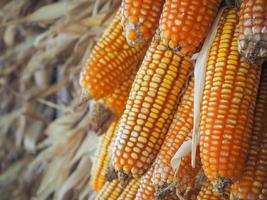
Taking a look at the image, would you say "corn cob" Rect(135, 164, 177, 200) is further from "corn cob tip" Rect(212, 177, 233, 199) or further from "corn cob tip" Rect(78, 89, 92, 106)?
"corn cob tip" Rect(78, 89, 92, 106)

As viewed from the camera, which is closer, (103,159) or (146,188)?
(146,188)

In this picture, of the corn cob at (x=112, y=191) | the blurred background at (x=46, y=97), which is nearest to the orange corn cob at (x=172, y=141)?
the corn cob at (x=112, y=191)

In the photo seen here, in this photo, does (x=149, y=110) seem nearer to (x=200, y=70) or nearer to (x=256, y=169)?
(x=200, y=70)

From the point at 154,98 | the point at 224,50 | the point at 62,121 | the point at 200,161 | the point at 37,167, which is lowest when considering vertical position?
the point at 37,167

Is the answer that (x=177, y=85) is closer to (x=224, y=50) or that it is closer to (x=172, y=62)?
(x=172, y=62)

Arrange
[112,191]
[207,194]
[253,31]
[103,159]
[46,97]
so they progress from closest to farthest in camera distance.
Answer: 1. [253,31]
2. [207,194]
3. [112,191]
4. [103,159]
5. [46,97]

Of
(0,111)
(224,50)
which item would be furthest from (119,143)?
(0,111)

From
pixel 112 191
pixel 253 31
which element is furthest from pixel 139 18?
pixel 112 191

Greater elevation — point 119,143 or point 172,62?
point 172,62
